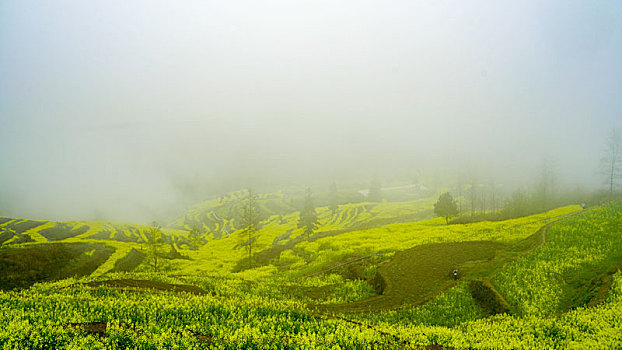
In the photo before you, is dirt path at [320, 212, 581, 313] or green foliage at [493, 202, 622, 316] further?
dirt path at [320, 212, 581, 313]

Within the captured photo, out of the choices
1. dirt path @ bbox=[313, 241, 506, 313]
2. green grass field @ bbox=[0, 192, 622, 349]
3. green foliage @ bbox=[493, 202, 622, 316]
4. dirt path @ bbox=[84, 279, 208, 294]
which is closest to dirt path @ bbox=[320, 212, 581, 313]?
dirt path @ bbox=[313, 241, 506, 313]

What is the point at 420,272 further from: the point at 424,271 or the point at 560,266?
the point at 560,266

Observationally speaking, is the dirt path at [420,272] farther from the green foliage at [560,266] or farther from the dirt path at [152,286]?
the dirt path at [152,286]

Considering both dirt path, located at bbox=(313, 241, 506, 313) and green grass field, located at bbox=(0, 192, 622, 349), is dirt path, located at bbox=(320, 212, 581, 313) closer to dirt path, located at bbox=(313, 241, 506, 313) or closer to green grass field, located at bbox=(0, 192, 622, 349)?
dirt path, located at bbox=(313, 241, 506, 313)

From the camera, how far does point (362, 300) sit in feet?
88.7

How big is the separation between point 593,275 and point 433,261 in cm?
1468

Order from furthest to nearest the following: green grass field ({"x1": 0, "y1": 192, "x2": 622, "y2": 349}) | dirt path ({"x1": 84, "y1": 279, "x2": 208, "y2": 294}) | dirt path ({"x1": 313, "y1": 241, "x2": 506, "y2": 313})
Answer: dirt path ({"x1": 313, "y1": 241, "x2": 506, "y2": 313}) → dirt path ({"x1": 84, "y1": 279, "x2": 208, "y2": 294}) → green grass field ({"x1": 0, "y1": 192, "x2": 622, "y2": 349})

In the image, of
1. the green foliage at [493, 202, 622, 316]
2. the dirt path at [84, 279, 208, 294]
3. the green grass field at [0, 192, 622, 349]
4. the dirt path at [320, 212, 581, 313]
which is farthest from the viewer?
the dirt path at [320, 212, 581, 313]

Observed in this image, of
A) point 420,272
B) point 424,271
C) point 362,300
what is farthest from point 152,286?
point 424,271

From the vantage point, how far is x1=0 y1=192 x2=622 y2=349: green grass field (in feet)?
37.7

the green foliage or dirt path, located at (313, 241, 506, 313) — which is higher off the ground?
the green foliage

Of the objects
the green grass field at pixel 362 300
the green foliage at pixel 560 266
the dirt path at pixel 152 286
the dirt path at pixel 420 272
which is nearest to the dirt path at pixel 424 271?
the dirt path at pixel 420 272

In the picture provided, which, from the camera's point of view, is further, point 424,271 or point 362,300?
point 424,271

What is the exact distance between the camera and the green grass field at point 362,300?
1148 centimetres
